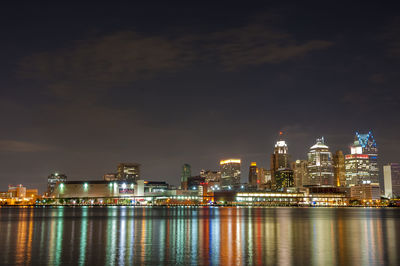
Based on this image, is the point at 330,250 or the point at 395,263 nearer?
the point at 395,263

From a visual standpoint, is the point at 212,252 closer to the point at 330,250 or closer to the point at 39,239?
the point at 330,250

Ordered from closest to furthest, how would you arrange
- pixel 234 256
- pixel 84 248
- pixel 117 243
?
pixel 234 256 < pixel 84 248 < pixel 117 243

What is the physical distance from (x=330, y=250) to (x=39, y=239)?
109 ft

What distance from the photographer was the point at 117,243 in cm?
4931

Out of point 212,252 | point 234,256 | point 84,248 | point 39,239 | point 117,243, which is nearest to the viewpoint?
point 234,256

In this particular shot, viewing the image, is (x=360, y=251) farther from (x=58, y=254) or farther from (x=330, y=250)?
(x=58, y=254)

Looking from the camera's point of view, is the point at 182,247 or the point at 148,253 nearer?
the point at 148,253

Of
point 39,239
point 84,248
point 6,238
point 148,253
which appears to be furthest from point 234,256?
point 6,238

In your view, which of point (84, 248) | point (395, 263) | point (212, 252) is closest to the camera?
point (395, 263)

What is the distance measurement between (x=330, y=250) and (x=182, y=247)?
14.4 metres

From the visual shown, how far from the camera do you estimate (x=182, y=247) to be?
45.6 metres

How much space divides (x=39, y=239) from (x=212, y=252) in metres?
23.8

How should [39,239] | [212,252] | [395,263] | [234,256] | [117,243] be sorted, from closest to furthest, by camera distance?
[395,263], [234,256], [212,252], [117,243], [39,239]

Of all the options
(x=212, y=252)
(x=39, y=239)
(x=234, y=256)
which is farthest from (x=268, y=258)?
(x=39, y=239)
